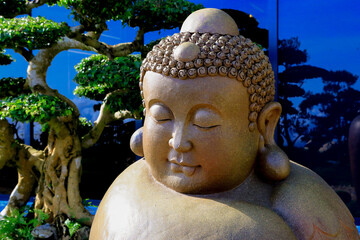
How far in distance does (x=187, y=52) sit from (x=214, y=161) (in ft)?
1.36

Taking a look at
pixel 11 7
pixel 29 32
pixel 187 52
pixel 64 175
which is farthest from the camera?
pixel 64 175

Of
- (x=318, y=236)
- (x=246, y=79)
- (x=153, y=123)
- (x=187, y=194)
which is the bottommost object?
(x=318, y=236)

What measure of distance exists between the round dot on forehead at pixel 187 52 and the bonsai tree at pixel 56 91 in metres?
1.70

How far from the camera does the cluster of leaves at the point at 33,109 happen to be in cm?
300

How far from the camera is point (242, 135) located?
1.41 metres

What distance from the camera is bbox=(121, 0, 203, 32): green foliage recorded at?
131 inches

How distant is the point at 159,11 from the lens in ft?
11.0

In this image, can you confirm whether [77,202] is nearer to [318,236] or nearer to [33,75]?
[33,75]

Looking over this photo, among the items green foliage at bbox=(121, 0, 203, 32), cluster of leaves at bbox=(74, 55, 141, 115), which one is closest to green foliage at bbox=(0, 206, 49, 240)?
cluster of leaves at bbox=(74, 55, 141, 115)

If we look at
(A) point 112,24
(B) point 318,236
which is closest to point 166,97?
(B) point 318,236

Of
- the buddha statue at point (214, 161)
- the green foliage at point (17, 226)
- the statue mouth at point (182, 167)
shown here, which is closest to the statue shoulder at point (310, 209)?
the buddha statue at point (214, 161)

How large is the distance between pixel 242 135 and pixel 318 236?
1.45 ft

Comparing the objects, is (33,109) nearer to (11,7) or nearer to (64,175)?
(64,175)

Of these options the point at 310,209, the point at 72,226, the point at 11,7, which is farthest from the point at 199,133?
the point at 11,7
